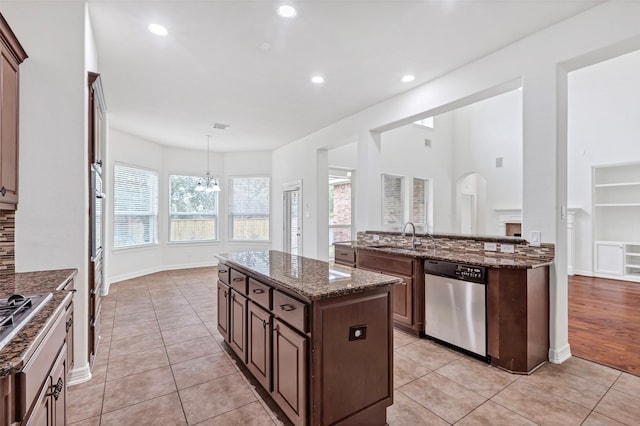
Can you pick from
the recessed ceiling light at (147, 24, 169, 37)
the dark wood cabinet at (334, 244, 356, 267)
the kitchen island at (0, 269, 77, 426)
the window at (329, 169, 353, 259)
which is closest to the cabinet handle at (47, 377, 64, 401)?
the kitchen island at (0, 269, 77, 426)

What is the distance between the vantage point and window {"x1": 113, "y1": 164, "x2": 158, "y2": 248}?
596 centimetres

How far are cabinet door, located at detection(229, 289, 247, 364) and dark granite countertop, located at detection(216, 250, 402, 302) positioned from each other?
27 centimetres

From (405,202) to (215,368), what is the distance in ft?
19.4

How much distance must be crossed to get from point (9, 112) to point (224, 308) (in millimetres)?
2153

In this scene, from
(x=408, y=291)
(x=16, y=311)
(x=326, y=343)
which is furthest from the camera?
(x=408, y=291)

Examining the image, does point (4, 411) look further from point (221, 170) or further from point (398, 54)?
point (221, 170)

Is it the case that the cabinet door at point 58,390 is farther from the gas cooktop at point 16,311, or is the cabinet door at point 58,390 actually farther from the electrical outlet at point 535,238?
the electrical outlet at point 535,238

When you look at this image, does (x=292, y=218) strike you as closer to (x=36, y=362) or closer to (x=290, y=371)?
(x=290, y=371)

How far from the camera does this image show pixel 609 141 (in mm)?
5984

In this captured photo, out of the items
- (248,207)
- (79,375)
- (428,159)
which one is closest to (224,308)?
(79,375)

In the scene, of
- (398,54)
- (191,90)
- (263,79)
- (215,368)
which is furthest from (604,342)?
(191,90)

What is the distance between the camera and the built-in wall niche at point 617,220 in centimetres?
586

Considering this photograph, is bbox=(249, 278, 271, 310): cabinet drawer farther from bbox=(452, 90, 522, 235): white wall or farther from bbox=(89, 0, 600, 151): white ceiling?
bbox=(452, 90, 522, 235): white wall

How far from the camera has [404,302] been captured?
331 centimetres
